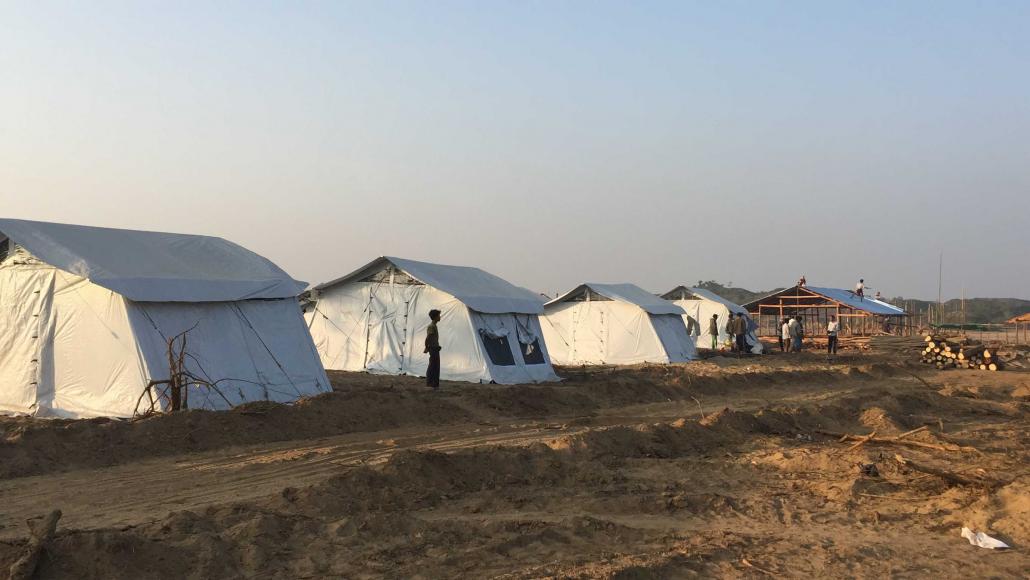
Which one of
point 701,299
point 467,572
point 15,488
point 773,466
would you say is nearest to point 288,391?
point 15,488

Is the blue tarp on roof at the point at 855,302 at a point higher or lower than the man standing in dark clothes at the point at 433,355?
higher

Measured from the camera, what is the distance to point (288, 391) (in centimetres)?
1412

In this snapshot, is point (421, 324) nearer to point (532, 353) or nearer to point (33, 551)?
point (532, 353)

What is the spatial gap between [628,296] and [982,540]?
21.9 m

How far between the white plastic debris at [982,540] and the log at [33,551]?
6234mm

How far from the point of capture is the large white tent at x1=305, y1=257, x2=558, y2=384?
764 inches

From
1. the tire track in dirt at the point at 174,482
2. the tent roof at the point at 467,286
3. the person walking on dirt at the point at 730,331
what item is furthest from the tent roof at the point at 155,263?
the person walking on dirt at the point at 730,331

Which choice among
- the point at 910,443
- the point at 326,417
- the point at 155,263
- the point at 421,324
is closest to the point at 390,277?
the point at 421,324

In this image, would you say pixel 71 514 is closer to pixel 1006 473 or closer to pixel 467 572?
pixel 467 572

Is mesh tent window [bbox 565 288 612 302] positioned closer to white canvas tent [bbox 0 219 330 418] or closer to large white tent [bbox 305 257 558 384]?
large white tent [bbox 305 257 558 384]

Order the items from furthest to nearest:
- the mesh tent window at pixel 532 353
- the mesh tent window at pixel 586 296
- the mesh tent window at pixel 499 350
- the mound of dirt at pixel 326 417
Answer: the mesh tent window at pixel 586 296, the mesh tent window at pixel 532 353, the mesh tent window at pixel 499 350, the mound of dirt at pixel 326 417

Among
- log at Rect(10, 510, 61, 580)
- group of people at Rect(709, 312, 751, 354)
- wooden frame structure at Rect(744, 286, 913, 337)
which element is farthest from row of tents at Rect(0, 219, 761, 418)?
wooden frame structure at Rect(744, 286, 913, 337)

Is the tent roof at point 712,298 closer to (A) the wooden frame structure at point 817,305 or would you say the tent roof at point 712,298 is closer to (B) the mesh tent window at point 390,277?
(A) the wooden frame structure at point 817,305

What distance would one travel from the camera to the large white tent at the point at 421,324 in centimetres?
1941
